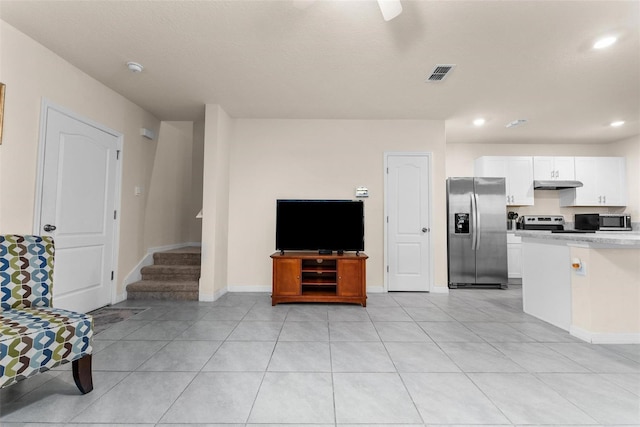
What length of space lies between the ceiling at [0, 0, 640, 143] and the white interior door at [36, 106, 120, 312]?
739 mm

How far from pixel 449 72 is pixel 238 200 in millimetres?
3321

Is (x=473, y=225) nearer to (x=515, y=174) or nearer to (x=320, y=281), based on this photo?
(x=515, y=174)

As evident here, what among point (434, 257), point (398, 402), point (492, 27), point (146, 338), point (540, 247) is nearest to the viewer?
point (398, 402)

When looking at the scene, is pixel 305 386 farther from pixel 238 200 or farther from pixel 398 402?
pixel 238 200

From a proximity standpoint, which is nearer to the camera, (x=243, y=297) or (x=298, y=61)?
(x=298, y=61)

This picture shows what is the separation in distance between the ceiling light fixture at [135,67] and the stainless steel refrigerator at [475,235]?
15.2 feet

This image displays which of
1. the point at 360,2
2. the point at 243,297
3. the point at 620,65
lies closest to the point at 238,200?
the point at 243,297

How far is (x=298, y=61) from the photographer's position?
2.90m

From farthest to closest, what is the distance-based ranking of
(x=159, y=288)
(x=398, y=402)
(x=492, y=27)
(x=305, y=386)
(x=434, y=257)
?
(x=434, y=257) → (x=159, y=288) → (x=492, y=27) → (x=305, y=386) → (x=398, y=402)

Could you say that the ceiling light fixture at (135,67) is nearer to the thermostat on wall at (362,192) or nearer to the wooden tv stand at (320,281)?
the wooden tv stand at (320,281)

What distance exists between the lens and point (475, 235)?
4.75 metres

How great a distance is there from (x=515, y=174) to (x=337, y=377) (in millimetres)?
5291

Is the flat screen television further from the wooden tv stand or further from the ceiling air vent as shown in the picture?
the ceiling air vent

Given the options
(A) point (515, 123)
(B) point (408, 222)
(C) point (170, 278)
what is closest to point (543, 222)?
(A) point (515, 123)
